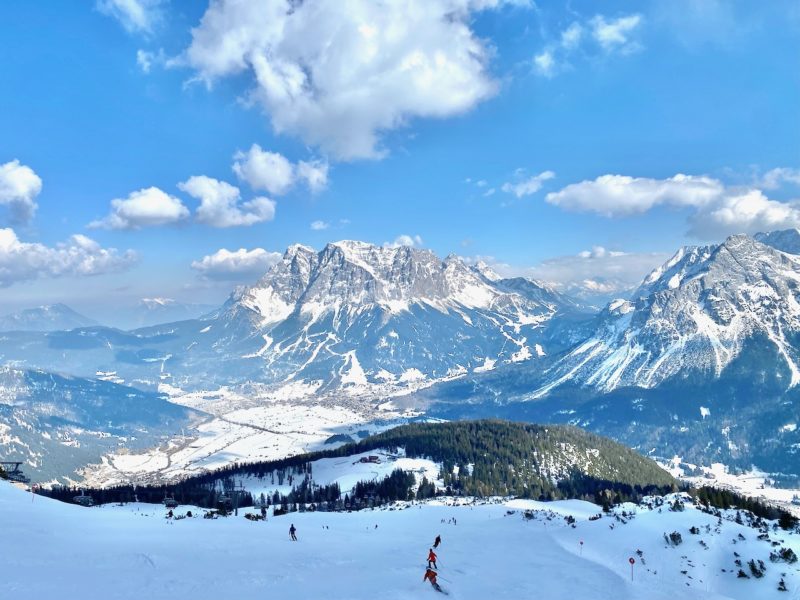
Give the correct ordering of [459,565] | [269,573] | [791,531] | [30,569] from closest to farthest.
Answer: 1. [30,569]
2. [269,573]
3. [459,565]
4. [791,531]

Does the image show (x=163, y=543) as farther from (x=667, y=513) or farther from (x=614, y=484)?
(x=614, y=484)

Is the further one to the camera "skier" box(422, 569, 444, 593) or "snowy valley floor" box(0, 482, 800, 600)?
"skier" box(422, 569, 444, 593)

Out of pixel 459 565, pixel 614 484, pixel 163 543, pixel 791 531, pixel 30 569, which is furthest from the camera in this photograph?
pixel 614 484

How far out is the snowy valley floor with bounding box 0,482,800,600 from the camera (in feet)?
92.8

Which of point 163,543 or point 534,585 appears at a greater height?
point 163,543

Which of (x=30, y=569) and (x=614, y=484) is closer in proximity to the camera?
(x=30, y=569)

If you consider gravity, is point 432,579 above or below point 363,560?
below

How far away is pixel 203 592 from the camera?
27.3 m

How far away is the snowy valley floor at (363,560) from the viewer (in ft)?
92.8

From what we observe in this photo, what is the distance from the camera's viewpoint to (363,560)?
1576 inches

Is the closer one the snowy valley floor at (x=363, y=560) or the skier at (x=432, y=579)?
the snowy valley floor at (x=363, y=560)

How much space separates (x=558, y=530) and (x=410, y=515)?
2669 centimetres

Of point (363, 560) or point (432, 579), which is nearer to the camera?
point (432, 579)

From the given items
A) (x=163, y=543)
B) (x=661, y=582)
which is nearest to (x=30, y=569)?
(x=163, y=543)
